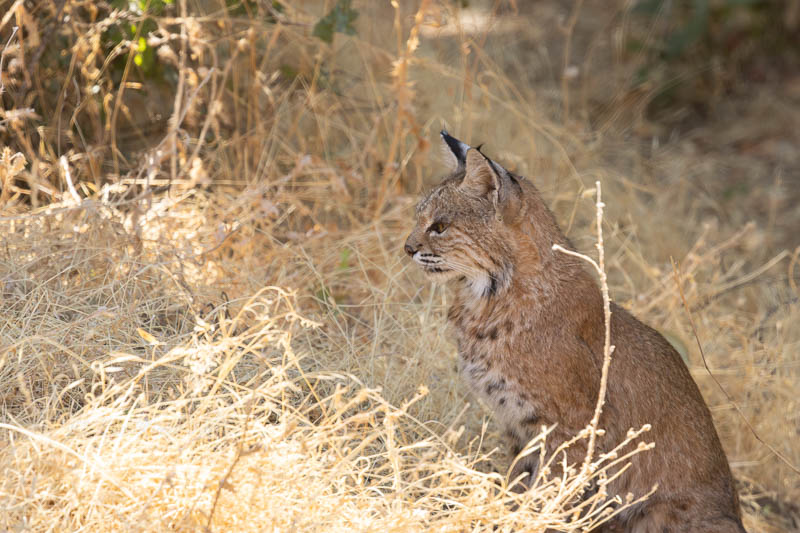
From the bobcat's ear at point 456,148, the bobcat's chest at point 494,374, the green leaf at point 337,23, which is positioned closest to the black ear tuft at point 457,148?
the bobcat's ear at point 456,148

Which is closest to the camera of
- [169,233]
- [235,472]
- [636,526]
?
[235,472]

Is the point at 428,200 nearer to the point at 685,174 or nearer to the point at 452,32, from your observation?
the point at 685,174

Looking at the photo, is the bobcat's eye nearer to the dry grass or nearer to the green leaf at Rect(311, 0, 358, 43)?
the dry grass

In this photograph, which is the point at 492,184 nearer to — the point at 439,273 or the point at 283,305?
the point at 439,273

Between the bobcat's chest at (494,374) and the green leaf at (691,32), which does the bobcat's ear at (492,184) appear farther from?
the green leaf at (691,32)

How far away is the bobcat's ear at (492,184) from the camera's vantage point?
330 cm

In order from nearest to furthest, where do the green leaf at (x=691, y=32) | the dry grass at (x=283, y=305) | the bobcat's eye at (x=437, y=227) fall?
the dry grass at (x=283, y=305), the bobcat's eye at (x=437, y=227), the green leaf at (x=691, y=32)

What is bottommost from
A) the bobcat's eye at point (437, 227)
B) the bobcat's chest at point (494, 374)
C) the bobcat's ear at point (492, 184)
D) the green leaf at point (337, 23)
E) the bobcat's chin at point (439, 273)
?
the bobcat's chest at point (494, 374)

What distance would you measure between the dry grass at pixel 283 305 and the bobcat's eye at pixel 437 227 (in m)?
0.58

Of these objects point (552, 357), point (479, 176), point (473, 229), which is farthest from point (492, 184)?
point (552, 357)

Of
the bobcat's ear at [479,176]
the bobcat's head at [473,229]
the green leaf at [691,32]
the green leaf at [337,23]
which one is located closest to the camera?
the bobcat's ear at [479,176]

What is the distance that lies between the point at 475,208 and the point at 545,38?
594 cm

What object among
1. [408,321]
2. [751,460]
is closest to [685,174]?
[751,460]

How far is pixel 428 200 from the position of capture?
11.9 ft
